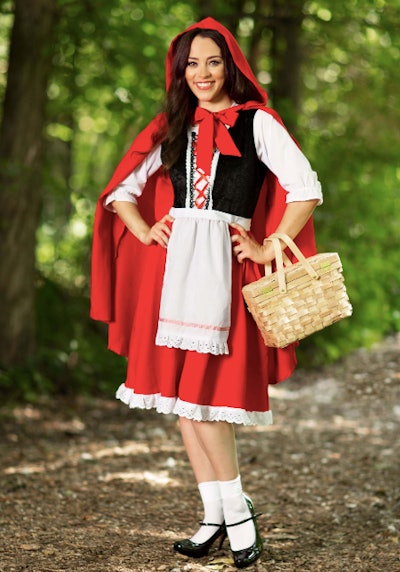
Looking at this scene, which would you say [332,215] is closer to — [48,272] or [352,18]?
[352,18]

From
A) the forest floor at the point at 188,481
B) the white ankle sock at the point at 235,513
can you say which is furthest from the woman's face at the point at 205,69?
the forest floor at the point at 188,481

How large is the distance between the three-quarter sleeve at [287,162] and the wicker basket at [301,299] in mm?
239

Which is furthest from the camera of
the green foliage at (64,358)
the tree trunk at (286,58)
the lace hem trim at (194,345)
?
the tree trunk at (286,58)

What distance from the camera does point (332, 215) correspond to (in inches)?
255

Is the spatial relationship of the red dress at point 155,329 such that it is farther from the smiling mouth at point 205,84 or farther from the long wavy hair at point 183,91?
the smiling mouth at point 205,84

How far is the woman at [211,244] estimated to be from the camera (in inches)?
112

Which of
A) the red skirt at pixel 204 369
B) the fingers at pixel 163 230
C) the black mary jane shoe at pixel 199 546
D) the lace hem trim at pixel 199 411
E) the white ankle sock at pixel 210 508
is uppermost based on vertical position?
the fingers at pixel 163 230

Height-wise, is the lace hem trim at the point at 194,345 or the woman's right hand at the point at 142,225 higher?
the woman's right hand at the point at 142,225

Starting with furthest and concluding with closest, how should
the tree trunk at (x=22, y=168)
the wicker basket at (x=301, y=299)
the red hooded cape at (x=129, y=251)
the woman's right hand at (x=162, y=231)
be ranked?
the tree trunk at (x=22, y=168), the red hooded cape at (x=129, y=251), the woman's right hand at (x=162, y=231), the wicker basket at (x=301, y=299)

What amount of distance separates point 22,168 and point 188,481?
232 centimetres

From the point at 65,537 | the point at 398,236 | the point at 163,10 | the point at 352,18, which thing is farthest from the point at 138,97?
the point at 65,537

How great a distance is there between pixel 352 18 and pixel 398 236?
151 centimetres

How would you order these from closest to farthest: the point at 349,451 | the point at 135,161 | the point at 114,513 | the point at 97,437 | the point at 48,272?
the point at 135,161
the point at 114,513
the point at 349,451
the point at 97,437
the point at 48,272

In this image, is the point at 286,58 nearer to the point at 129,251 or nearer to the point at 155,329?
the point at 129,251
